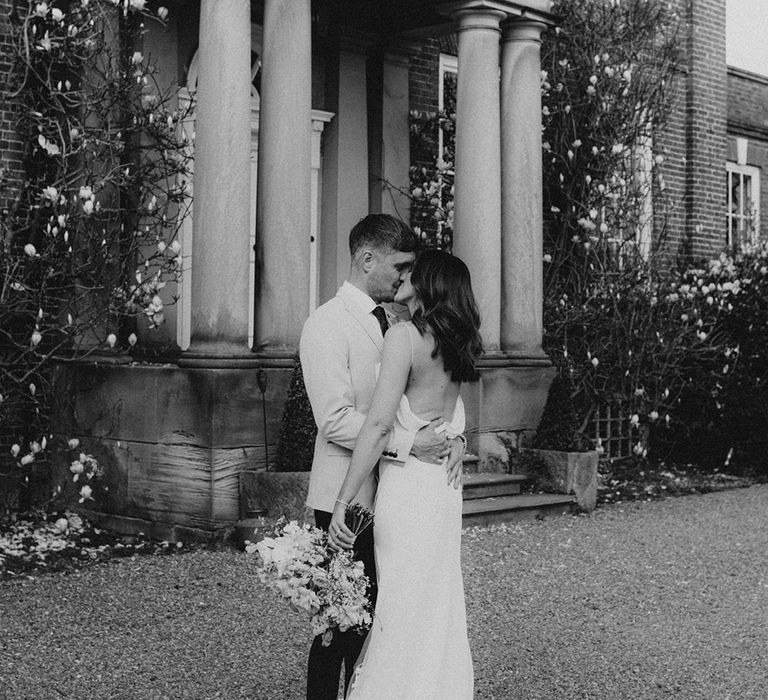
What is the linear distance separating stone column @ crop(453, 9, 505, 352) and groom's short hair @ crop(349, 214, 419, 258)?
234 inches

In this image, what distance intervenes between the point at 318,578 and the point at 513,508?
221 inches

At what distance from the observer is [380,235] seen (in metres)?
4.20

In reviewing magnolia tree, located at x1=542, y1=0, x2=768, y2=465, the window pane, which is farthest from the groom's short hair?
the window pane

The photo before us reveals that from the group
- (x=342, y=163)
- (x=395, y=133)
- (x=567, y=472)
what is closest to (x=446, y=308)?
(x=567, y=472)

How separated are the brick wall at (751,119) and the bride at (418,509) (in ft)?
44.5

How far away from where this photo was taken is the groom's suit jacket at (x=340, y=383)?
4.03 m

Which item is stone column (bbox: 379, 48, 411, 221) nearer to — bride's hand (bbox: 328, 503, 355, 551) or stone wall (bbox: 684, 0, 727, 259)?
stone wall (bbox: 684, 0, 727, 259)

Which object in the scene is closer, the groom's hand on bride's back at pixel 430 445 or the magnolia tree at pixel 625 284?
the groom's hand on bride's back at pixel 430 445

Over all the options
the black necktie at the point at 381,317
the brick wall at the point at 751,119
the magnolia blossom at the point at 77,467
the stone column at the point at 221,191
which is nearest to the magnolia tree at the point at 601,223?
the brick wall at the point at 751,119

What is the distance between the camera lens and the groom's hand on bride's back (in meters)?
4.04

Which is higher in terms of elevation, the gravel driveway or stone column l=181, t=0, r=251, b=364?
stone column l=181, t=0, r=251, b=364

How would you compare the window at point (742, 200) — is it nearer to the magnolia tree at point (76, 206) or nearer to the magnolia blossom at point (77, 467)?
the magnolia tree at point (76, 206)

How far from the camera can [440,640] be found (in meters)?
4.05

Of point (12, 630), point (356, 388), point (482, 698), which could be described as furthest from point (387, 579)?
point (12, 630)
